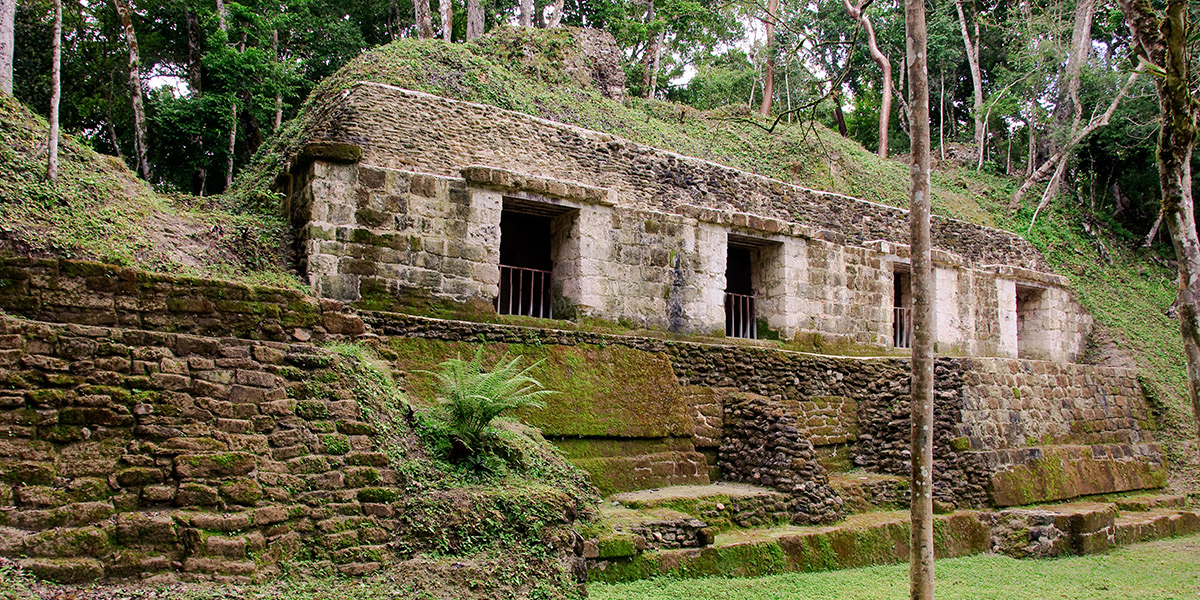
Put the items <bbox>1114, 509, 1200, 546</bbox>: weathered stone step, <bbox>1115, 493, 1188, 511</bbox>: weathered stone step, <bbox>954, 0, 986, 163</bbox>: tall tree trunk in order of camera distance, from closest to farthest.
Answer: <bbox>1114, 509, 1200, 546</bbox>: weathered stone step < <bbox>1115, 493, 1188, 511</bbox>: weathered stone step < <bbox>954, 0, 986, 163</bbox>: tall tree trunk

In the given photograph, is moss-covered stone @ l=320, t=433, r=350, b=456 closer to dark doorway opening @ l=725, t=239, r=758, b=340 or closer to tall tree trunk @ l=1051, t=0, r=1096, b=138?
dark doorway opening @ l=725, t=239, r=758, b=340

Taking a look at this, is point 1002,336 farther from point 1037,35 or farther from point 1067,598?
point 1037,35

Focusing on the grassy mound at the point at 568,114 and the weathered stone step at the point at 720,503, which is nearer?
the weathered stone step at the point at 720,503

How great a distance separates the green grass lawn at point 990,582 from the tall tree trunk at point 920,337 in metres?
1.37

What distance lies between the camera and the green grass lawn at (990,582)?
6289 mm

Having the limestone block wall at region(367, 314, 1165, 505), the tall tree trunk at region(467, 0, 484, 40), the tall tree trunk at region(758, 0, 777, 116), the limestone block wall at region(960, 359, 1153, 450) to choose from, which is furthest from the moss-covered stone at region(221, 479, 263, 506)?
the tall tree trunk at region(758, 0, 777, 116)

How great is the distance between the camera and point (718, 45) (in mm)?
27047

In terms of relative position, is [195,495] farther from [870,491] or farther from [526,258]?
[526,258]

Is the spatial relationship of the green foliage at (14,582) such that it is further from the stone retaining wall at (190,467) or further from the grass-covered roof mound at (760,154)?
the grass-covered roof mound at (760,154)

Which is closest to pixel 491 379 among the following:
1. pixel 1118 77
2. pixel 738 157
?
pixel 738 157

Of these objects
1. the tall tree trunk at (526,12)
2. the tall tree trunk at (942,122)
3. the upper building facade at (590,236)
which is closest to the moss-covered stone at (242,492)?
the upper building facade at (590,236)

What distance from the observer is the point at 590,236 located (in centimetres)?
1022

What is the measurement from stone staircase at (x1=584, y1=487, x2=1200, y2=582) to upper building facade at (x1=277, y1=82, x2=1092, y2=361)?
10.2 ft

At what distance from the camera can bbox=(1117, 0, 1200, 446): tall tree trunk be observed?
6.17 metres
